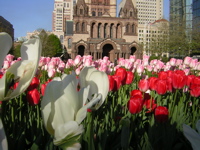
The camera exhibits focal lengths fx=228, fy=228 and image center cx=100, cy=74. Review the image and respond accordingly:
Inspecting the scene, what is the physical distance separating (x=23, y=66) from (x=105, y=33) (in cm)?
4301

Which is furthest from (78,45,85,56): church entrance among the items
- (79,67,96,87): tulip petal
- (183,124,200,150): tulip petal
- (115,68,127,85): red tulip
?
(183,124,200,150): tulip petal

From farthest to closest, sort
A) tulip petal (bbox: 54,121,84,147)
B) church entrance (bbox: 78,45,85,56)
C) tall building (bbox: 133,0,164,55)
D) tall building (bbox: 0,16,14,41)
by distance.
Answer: tall building (bbox: 133,0,164,55), church entrance (bbox: 78,45,85,56), tall building (bbox: 0,16,14,41), tulip petal (bbox: 54,121,84,147)

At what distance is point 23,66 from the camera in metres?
0.59

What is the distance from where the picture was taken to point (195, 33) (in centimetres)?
2045

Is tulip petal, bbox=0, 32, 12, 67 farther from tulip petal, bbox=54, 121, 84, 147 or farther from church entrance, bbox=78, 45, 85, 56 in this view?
church entrance, bbox=78, 45, 85, 56

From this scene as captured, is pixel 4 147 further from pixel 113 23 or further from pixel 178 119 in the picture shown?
pixel 113 23

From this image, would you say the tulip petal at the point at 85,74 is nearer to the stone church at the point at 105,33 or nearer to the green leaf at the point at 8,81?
the green leaf at the point at 8,81

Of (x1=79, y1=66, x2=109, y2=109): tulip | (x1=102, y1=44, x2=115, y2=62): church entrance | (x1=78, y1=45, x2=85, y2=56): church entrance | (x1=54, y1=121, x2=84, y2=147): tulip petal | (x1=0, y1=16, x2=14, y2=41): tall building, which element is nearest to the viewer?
(x1=54, y1=121, x2=84, y2=147): tulip petal

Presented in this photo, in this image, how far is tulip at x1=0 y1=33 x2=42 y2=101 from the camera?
55 cm

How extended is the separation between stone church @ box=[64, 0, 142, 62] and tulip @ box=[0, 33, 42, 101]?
124 feet

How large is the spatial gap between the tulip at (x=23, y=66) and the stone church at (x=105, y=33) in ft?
124

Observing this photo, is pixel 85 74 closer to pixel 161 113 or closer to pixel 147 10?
pixel 161 113

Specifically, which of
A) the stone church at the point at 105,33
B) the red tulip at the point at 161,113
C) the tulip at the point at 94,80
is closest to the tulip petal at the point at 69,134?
the tulip at the point at 94,80

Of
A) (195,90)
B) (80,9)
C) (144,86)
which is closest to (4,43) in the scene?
(144,86)
